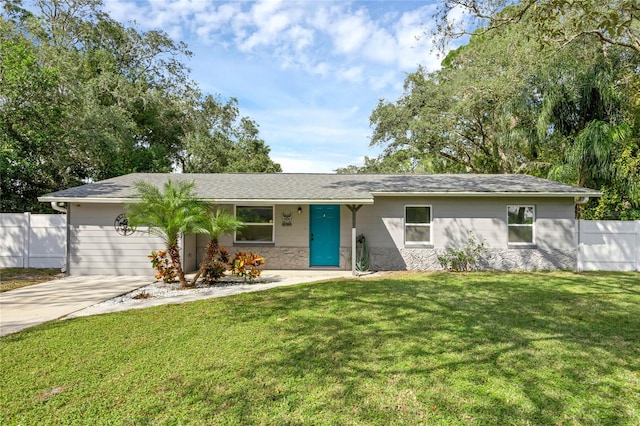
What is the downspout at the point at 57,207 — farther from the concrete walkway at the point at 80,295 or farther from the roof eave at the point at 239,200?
the concrete walkway at the point at 80,295

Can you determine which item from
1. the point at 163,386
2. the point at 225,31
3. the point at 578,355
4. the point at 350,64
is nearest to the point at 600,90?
the point at 350,64

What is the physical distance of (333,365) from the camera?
3.85m

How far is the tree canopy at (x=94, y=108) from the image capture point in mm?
12680

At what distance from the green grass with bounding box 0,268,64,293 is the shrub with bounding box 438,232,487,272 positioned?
11.8m

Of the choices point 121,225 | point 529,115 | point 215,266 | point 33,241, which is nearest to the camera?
point 215,266

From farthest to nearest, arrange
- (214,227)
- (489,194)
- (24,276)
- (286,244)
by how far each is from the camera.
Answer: (286,244)
(489,194)
(24,276)
(214,227)

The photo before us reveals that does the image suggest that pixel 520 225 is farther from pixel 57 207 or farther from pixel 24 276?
pixel 24 276

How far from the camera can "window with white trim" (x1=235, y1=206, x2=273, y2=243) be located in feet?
35.4

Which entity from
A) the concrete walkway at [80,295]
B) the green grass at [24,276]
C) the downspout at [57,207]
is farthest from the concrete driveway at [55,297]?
the downspout at [57,207]

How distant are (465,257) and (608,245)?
15.6ft

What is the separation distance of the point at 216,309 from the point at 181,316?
648 mm

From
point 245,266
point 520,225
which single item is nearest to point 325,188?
point 245,266

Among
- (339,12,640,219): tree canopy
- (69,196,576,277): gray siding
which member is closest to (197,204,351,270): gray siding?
(69,196,576,277): gray siding

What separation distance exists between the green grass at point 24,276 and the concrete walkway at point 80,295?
1.38 feet
